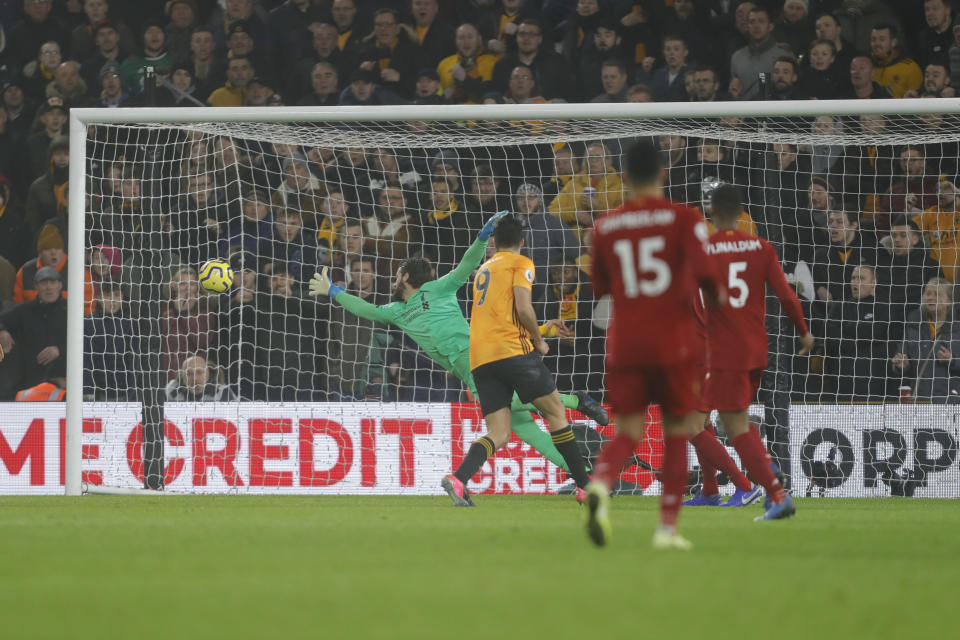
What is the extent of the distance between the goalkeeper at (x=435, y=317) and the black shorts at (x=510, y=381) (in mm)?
1147

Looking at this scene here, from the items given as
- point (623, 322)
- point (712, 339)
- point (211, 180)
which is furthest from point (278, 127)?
point (623, 322)

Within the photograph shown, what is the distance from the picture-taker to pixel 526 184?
39.6ft

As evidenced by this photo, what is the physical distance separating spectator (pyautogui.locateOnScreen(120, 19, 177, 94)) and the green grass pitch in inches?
313

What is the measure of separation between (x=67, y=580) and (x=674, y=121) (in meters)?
8.29

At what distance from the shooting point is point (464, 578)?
14.6ft

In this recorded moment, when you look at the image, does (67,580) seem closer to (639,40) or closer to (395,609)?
(395,609)

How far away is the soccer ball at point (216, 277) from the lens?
1002 cm

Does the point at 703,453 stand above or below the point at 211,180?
below

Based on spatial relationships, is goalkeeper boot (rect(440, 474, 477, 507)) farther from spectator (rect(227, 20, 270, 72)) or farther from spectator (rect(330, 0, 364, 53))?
spectator (rect(227, 20, 270, 72))

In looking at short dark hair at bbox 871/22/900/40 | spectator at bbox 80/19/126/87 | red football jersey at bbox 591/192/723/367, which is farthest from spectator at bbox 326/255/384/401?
red football jersey at bbox 591/192/723/367

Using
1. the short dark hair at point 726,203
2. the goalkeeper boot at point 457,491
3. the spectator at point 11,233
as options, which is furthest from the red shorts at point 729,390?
the spectator at point 11,233

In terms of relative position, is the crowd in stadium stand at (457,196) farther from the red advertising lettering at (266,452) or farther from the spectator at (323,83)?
the red advertising lettering at (266,452)

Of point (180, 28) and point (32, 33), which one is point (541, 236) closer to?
point (180, 28)

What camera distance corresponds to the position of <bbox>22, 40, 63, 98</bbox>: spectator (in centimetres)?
1462
